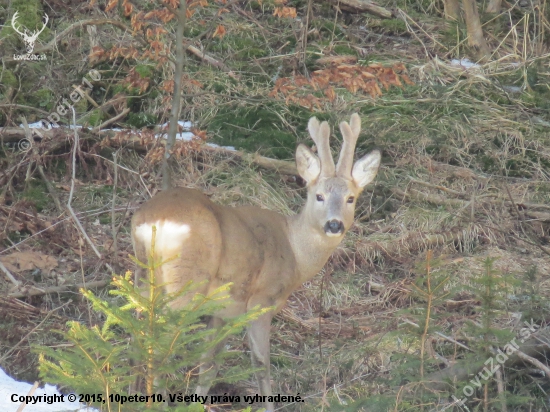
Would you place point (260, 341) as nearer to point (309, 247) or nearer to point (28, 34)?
point (309, 247)

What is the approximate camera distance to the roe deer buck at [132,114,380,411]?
512 cm

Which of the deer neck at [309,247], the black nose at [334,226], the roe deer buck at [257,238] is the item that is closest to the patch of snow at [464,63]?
the roe deer buck at [257,238]

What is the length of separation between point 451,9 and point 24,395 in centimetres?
755

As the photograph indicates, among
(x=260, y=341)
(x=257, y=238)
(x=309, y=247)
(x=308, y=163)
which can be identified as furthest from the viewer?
(x=308, y=163)

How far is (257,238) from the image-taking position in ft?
18.8

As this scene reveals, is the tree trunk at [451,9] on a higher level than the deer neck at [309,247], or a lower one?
higher

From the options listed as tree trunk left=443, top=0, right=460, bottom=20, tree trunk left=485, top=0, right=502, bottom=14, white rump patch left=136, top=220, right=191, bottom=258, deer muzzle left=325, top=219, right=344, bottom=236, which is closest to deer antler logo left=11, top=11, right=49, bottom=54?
white rump patch left=136, top=220, right=191, bottom=258

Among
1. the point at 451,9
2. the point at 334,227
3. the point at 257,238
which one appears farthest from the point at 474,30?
the point at 257,238

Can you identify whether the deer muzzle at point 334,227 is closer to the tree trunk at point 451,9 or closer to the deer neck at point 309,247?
the deer neck at point 309,247

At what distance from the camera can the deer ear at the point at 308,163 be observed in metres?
6.12

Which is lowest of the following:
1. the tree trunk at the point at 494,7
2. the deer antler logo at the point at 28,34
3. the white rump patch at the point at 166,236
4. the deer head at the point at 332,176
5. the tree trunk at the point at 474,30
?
the white rump patch at the point at 166,236

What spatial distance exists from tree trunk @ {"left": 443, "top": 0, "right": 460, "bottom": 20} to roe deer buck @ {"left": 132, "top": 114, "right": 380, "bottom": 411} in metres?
4.91

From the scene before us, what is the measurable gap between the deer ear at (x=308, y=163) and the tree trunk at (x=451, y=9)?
5060 mm

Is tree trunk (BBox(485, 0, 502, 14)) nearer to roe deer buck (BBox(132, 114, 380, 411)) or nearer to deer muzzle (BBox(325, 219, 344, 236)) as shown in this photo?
roe deer buck (BBox(132, 114, 380, 411))
